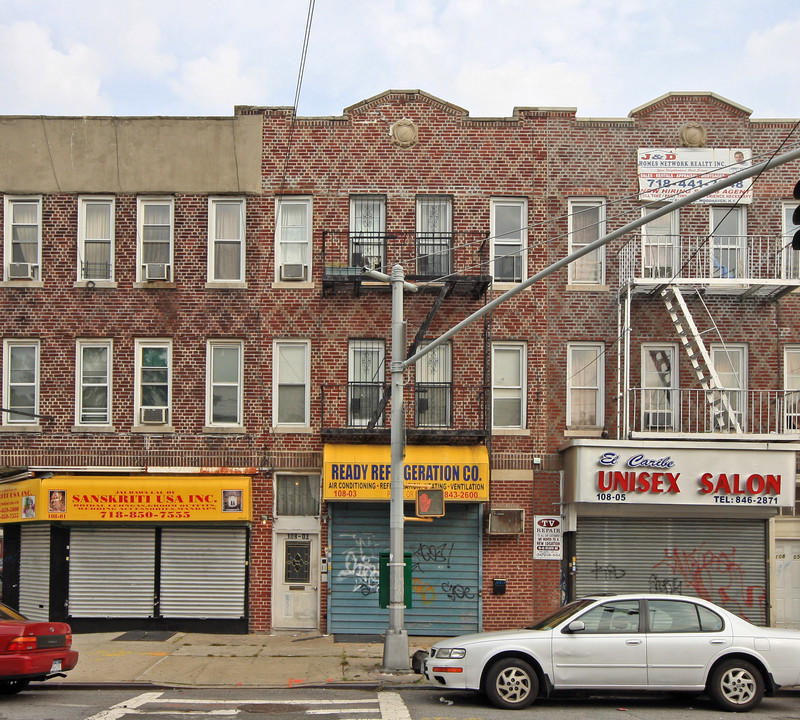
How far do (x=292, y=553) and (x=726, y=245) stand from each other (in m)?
11.2

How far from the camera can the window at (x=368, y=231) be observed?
68.1 feet

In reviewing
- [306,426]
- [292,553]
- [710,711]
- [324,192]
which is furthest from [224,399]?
[710,711]

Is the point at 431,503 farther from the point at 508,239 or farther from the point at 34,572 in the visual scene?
the point at 34,572

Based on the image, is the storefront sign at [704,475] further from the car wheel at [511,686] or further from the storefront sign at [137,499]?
the car wheel at [511,686]

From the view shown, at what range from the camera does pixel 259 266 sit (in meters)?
20.8

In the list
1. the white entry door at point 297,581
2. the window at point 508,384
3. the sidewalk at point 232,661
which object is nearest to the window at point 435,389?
the window at point 508,384

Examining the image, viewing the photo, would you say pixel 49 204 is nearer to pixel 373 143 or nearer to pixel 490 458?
pixel 373 143

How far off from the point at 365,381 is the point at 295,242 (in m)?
3.31

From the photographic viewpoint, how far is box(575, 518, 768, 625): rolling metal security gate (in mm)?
20156

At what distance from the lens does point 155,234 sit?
2102 cm

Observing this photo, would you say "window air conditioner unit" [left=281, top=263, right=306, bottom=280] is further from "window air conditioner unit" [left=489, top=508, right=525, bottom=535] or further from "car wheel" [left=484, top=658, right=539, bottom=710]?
"car wheel" [left=484, top=658, right=539, bottom=710]

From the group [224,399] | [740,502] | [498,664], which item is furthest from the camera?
[224,399]

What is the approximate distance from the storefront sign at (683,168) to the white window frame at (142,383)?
10.5 meters

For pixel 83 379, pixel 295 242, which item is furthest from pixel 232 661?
pixel 295 242
